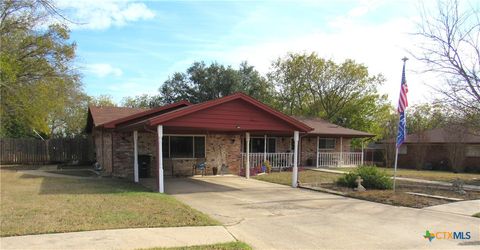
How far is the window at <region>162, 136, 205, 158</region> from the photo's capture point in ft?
58.5

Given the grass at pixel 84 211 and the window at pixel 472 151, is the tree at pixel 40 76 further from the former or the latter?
the window at pixel 472 151

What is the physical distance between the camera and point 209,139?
19.0m

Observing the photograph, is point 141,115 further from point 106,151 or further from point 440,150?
point 440,150

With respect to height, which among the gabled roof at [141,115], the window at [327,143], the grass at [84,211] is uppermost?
the gabled roof at [141,115]

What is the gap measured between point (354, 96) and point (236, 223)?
110 ft

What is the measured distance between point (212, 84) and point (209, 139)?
70.5 feet

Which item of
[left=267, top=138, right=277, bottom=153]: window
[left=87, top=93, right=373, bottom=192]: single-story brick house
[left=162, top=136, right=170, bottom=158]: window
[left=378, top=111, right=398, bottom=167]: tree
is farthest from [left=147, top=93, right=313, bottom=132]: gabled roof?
[left=378, top=111, right=398, bottom=167]: tree

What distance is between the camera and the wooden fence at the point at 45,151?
79.3 feet

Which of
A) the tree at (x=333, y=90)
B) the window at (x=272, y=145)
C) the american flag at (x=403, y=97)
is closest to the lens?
the american flag at (x=403, y=97)

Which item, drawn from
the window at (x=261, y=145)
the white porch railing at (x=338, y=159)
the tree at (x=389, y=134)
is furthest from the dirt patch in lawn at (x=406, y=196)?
the tree at (x=389, y=134)

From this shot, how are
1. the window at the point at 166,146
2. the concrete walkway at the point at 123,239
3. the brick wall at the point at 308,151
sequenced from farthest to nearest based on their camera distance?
the brick wall at the point at 308,151 → the window at the point at 166,146 → the concrete walkway at the point at 123,239

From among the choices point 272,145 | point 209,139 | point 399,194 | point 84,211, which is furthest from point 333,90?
point 84,211

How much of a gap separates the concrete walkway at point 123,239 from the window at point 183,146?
1112cm

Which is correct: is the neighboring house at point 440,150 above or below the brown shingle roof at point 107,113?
below
